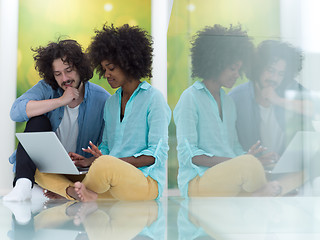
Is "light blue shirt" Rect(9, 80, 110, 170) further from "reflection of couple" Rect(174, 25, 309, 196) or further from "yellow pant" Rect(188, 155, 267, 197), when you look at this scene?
"yellow pant" Rect(188, 155, 267, 197)

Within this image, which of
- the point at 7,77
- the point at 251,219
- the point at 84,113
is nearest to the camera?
the point at 251,219

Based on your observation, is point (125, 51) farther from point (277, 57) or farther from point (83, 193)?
point (277, 57)

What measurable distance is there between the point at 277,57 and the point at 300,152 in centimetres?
21

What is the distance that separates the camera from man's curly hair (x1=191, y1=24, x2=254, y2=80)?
968mm

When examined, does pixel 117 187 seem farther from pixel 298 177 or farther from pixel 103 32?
pixel 298 177

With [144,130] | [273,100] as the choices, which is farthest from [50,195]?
[273,100]

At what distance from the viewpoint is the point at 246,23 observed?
0.96 meters

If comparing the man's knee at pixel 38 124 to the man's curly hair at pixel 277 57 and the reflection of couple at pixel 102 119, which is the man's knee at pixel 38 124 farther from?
the man's curly hair at pixel 277 57

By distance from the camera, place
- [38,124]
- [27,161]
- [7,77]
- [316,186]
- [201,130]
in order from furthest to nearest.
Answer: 1. [7,77]
2. [38,124]
3. [27,161]
4. [201,130]
5. [316,186]

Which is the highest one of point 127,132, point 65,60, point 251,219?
point 65,60

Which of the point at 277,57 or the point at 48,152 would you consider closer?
the point at 277,57

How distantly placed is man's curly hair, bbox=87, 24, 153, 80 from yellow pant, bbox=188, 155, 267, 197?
0.90m

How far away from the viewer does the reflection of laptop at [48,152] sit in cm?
177

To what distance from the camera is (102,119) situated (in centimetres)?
220
